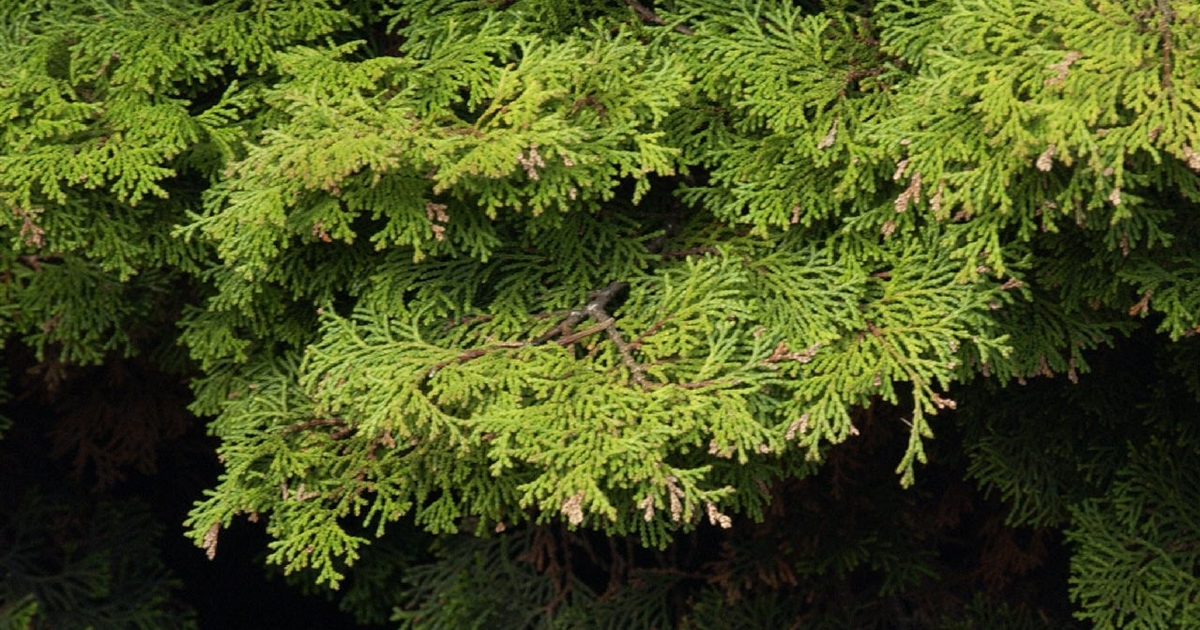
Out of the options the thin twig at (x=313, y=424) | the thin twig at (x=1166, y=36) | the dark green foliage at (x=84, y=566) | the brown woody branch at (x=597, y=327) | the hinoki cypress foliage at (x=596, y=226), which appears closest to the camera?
the thin twig at (x=1166, y=36)

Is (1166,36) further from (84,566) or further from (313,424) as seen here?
(84,566)

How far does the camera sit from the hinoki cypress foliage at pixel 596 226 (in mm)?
3047

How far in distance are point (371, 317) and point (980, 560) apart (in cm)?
295

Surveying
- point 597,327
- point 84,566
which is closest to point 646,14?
point 597,327

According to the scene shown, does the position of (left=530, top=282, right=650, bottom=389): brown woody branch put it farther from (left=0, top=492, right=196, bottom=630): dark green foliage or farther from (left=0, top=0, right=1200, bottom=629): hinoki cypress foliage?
(left=0, top=492, right=196, bottom=630): dark green foliage

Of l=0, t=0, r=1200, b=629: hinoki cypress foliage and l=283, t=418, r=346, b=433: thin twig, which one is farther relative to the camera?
l=283, t=418, r=346, b=433: thin twig

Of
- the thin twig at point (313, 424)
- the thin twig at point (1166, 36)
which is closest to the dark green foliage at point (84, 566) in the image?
the thin twig at point (313, 424)

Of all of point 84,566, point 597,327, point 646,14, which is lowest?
point 84,566

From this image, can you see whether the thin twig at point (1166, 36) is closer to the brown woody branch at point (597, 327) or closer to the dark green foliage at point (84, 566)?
the brown woody branch at point (597, 327)

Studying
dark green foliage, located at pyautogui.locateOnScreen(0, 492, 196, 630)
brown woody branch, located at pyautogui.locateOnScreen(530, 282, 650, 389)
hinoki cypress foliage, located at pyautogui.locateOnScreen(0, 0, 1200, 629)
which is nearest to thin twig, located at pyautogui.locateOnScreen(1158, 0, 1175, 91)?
hinoki cypress foliage, located at pyautogui.locateOnScreen(0, 0, 1200, 629)

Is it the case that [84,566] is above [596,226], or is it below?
below

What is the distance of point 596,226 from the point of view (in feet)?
12.0

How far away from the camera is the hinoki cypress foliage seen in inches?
120

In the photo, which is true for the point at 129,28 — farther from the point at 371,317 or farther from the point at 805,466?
the point at 805,466
